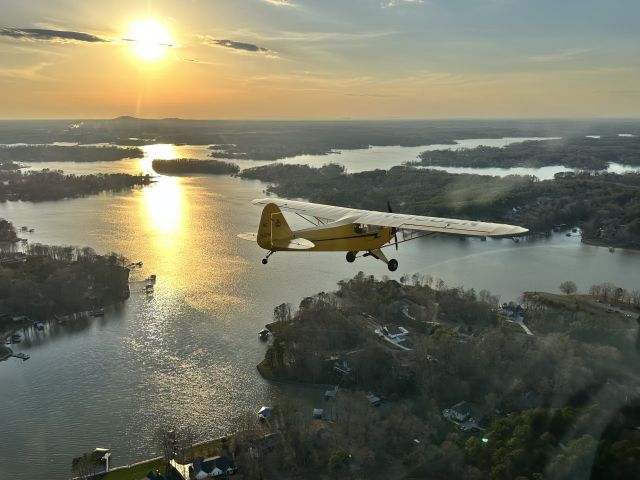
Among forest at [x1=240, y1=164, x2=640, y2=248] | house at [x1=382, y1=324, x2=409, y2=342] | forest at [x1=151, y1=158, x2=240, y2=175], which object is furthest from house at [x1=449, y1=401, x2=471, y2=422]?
forest at [x1=151, y1=158, x2=240, y2=175]

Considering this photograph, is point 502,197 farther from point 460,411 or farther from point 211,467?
point 211,467

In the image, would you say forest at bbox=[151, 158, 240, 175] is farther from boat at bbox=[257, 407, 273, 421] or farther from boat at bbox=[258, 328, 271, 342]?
boat at bbox=[257, 407, 273, 421]

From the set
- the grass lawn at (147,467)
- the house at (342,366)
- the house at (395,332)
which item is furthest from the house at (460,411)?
the grass lawn at (147,467)

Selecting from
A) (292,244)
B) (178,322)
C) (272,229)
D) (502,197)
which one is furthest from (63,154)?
(292,244)

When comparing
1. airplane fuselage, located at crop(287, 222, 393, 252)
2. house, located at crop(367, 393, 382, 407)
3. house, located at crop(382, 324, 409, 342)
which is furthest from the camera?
house, located at crop(382, 324, 409, 342)

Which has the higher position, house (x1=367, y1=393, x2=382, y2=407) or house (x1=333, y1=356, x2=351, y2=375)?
house (x1=333, y1=356, x2=351, y2=375)

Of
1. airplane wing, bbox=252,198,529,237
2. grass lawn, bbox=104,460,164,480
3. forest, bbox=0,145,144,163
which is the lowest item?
grass lawn, bbox=104,460,164,480

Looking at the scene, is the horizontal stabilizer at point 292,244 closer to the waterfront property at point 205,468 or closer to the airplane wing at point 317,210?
the airplane wing at point 317,210
